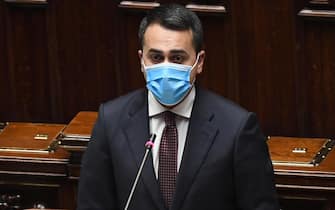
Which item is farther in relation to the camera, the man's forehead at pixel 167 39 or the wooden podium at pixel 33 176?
the wooden podium at pixel 33 176

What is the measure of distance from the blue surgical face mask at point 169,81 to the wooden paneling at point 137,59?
0.79m

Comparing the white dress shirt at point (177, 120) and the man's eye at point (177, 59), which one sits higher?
the man's eye at point (177, 59)

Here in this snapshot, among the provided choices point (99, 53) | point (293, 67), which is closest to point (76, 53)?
point (99, 53)

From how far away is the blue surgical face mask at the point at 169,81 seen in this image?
2367 mm

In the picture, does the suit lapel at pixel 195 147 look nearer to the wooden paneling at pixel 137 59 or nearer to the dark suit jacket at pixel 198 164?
the dark suit jacket at pixel 198 164

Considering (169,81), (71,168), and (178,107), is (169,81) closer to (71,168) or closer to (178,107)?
(178,107)

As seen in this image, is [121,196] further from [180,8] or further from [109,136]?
[180,8]

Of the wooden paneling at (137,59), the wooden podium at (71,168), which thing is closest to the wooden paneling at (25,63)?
the wooden paneling at (137,59)

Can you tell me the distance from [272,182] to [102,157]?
32 cm

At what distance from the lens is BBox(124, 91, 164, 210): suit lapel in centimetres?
242

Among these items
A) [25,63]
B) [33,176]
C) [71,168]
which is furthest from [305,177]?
[25,63]

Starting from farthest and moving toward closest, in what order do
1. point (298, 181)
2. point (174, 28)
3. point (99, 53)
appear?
point (99, 53)
point (298, 181)
point (174, 28)

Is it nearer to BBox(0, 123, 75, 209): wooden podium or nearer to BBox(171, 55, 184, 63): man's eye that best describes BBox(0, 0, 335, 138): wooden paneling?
BBox(0, 123, 75, 209): wooden podium

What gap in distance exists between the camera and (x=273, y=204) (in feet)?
7.86
